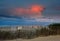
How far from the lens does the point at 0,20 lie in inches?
85.4

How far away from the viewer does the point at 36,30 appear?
2.23 m

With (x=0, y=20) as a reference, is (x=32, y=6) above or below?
above

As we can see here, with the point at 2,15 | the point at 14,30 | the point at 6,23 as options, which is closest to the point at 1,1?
the point at 2,15

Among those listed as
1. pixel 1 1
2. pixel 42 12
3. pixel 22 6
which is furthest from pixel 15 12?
pixel 42 12

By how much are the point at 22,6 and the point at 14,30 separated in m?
0.43

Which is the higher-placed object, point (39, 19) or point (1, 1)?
point (1, 1)

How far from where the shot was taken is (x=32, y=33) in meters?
2.21

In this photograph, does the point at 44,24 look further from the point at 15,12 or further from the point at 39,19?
the point at 15,12

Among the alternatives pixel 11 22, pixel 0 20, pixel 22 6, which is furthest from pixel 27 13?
pixel 0 20

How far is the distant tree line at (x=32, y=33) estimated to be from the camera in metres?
2.14

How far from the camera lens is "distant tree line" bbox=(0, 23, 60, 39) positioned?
2145mm

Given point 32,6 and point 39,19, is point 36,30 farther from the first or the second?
point 32,6

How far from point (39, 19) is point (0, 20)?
2.15ft

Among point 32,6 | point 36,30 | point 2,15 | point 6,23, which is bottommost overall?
point 36,30
